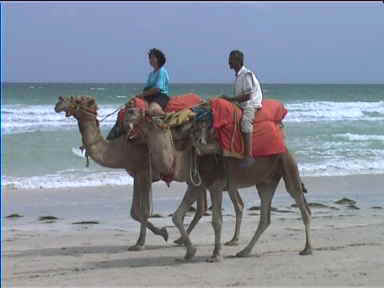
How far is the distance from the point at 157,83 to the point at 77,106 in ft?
3.90

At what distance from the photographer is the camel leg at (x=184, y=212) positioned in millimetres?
9094

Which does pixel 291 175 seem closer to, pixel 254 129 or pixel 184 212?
pixel 254 129

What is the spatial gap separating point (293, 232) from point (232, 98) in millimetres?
3139

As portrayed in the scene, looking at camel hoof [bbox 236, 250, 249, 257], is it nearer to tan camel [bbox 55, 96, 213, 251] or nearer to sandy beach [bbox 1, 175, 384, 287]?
sandy beach [bbox 1, 175, 384, 287]

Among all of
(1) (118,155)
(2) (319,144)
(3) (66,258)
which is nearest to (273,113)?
(1) (118,155)

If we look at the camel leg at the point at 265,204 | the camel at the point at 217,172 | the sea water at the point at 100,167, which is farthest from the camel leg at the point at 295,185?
the sea water at the point at 100,167

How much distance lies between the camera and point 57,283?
809cm

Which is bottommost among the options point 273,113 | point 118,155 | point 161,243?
point 161,243

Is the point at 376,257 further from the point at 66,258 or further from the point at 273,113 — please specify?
the point at 66,258

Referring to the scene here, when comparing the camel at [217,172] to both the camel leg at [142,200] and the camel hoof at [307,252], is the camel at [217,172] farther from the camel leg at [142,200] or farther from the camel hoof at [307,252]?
the camel leg at [142,200]

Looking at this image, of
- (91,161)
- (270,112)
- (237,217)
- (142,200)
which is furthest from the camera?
(91,161)

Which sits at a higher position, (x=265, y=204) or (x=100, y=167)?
(x=265, y=204)

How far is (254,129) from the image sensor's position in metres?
9.33

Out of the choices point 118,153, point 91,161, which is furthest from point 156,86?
point 91,161
